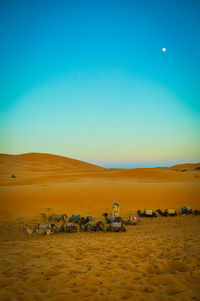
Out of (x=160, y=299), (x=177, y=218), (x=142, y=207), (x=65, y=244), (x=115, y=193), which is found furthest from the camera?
(x=115, y=193)

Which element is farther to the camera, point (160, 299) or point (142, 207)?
point (142, 207)

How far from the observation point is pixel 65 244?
663cm

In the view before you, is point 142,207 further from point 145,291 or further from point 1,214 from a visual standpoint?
point 145,291

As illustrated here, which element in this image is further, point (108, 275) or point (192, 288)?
point (108, 275)

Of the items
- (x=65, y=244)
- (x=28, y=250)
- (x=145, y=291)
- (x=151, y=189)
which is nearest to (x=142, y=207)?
(x=151, y=189)

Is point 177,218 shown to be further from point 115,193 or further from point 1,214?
point 1,214

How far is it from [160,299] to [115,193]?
51.2 ft

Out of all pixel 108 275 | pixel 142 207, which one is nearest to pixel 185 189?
pixel 142 207

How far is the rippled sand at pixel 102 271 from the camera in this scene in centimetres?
343

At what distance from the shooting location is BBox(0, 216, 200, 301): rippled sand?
3434mm

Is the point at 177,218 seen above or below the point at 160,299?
below

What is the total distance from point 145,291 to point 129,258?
162cm

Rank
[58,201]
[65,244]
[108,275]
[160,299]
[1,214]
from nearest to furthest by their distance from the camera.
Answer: [160,299] → [108,275] → [65,244] → [1,214] → [58,201]

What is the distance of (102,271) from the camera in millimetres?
4328
